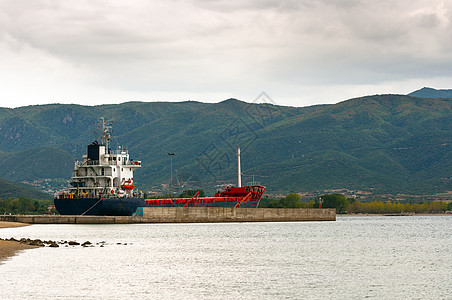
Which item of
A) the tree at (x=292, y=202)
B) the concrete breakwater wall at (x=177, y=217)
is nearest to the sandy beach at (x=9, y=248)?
the concrete breakwater wall at (x=177, y=217)

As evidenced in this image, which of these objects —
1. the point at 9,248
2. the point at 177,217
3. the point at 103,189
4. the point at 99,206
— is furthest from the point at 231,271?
the point at 177,217

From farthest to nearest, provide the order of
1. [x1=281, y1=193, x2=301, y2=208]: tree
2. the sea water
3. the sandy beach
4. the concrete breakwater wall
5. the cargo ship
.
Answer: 1. [x1=281, y1=193, x2=301, y2=208]: tree
2. the concrete breakwater wall
3. the cargo ship
4. the sandy beach
5. the sea water

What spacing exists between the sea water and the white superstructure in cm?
3096

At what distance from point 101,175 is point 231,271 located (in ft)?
182

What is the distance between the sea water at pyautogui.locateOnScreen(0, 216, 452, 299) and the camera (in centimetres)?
3341

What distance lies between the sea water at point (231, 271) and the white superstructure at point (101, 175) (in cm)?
3096

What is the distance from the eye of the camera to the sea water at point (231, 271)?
3341 cm

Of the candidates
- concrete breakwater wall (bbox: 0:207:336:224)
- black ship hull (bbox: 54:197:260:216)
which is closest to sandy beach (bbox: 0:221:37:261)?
black ship hull (bbox: 54:197:260:216)

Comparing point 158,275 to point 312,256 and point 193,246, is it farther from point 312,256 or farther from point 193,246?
point 193,246

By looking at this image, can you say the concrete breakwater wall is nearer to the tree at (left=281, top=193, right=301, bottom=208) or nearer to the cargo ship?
the cargo ship

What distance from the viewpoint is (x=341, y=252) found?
54.0m

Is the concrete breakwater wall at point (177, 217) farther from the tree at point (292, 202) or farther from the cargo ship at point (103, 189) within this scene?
the tree at point (292, 202)

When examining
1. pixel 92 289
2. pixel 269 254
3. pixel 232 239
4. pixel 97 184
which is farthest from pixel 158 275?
pixel 97 184

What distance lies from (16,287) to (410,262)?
26072mm
